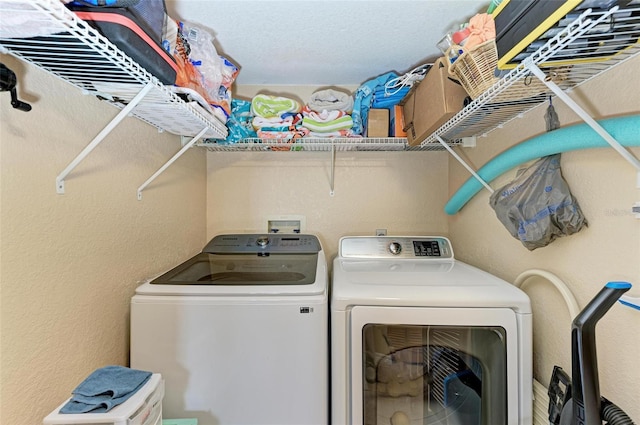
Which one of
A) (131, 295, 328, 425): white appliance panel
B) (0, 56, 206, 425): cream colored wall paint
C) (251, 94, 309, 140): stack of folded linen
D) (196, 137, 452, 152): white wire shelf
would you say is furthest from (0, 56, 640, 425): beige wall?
(251, 94, 309, 140): stack of folded linen

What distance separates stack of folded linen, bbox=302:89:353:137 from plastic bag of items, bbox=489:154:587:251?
37.3 inches

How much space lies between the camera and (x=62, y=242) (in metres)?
0.89

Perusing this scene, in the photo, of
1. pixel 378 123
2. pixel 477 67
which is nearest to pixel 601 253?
pixel 477 67

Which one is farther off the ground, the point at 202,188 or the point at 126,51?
the point at 126,51

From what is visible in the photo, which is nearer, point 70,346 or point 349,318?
point 70,346

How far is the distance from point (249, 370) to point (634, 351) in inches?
46.7

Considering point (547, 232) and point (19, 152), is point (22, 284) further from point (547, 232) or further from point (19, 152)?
point (547, 232)

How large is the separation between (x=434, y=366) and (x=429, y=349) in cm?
9

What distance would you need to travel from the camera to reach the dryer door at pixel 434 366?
1.03 metres

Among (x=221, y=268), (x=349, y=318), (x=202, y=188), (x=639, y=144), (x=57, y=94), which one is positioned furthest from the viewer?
(x=202, y=188)

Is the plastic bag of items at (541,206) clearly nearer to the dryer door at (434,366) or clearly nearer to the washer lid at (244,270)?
the dryer door at (434,366)

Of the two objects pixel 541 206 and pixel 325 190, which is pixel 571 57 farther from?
pixel 325 190

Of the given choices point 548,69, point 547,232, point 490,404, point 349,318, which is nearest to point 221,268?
point 349,318

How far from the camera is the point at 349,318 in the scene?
107 cm
